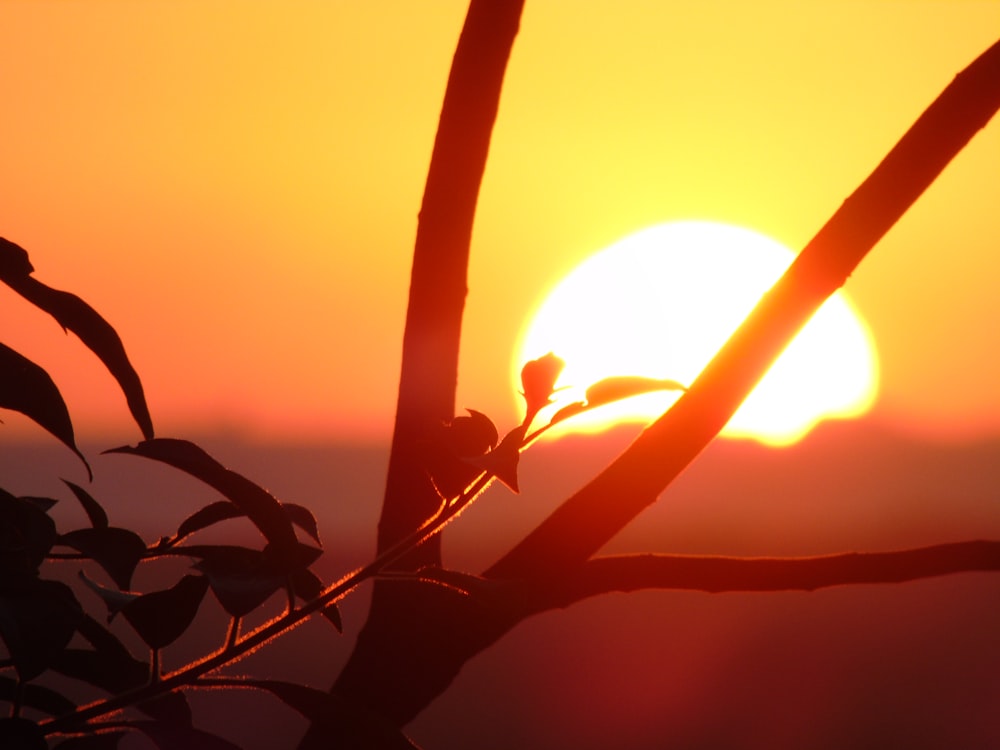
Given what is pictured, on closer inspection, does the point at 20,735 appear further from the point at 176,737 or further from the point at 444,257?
the point at 444,257

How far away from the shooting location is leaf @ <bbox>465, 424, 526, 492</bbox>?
3.22ft

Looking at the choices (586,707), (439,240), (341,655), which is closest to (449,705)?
(586,707)

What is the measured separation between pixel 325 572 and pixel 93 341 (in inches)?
1412

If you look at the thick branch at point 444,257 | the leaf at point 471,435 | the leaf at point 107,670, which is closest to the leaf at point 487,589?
the leaf at point 471,435

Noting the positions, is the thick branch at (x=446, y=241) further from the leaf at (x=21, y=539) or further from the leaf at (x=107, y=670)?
the leaf at (x=21, y=539)

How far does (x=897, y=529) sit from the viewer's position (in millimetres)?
55688

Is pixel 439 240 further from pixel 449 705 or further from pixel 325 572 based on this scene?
pixel 325 572

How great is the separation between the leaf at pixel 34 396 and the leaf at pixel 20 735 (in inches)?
8.9

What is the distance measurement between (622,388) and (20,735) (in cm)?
58

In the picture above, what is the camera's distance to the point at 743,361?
60.1 inches

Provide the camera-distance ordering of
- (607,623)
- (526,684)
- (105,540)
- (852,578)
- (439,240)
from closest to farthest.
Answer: (105,540)
(852,578)
(439,240)
(526,684)
(607,623)

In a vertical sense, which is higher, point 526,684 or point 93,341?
point 526,684

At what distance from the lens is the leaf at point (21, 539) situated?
3.44 ft

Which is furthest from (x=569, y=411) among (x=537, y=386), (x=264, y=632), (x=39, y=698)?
(x=39, y=698)
